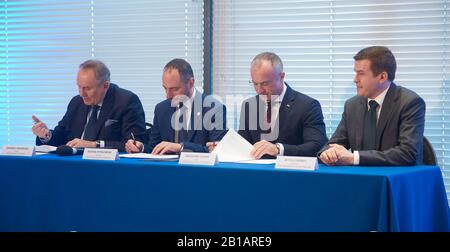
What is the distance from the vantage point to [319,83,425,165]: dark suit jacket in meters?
3.00

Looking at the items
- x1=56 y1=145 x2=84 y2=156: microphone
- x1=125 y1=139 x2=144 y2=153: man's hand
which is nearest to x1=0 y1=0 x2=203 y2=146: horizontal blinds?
x1=125 y1=139 x2=144 y2=153: man's hand

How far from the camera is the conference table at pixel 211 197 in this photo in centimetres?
259

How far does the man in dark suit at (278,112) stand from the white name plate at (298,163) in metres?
0.97

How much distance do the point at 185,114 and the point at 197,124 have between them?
14 cm

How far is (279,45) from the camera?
4.98 metres

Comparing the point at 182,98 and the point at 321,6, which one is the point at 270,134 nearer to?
the point at 182,98

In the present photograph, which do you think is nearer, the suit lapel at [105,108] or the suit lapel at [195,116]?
the suit lapel at [195,116]

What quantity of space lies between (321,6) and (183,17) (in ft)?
3.96

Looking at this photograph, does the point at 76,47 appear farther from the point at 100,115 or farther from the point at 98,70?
the point at 100,115

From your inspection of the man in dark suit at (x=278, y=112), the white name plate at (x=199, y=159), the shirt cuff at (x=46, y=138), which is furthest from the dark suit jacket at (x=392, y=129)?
the shirt cuff at (x=46, y=138)

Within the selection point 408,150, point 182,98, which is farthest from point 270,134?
point 408,150

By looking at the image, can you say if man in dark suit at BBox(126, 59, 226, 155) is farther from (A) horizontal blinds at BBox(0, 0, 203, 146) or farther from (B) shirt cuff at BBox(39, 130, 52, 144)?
(A) horizontal blinds at BBox(0, 0, 203, 146)

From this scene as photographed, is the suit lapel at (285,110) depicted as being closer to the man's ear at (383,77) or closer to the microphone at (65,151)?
the man's ear at (383,77)
